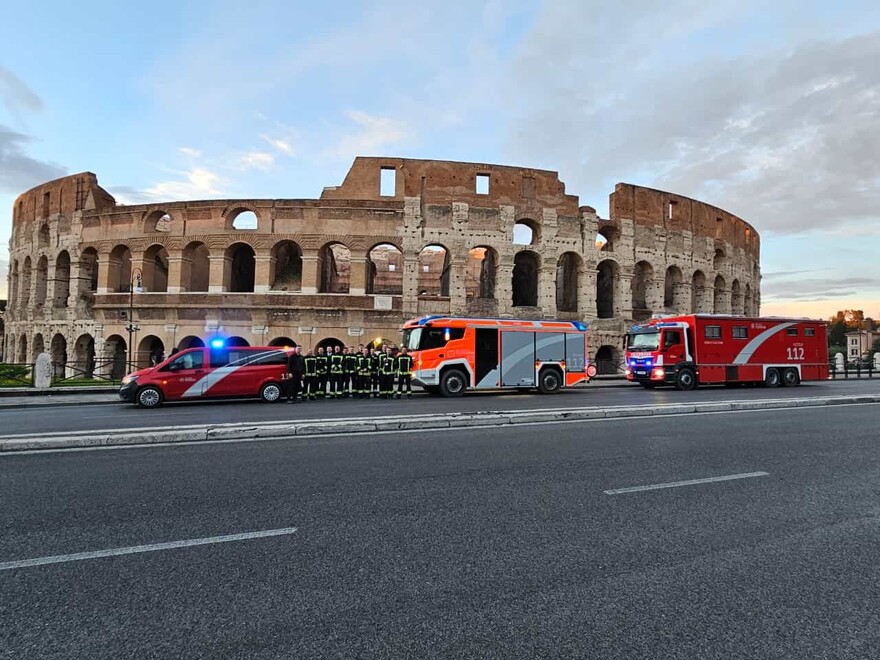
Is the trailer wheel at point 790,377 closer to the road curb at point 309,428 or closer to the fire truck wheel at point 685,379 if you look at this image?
the fire truck wheel at point 685,379

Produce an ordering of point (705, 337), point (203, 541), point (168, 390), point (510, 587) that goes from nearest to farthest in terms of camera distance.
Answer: point (510, 587), point (203, 541), point (168, 390), point (705, 337)

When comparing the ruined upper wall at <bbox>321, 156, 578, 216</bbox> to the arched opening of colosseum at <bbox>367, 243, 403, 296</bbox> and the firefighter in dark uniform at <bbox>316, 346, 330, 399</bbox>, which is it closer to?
the arched opening of colosseum at <bbox>367, 243, 403, 296</bbox>

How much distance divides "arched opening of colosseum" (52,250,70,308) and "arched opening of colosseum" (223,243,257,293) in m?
10.3

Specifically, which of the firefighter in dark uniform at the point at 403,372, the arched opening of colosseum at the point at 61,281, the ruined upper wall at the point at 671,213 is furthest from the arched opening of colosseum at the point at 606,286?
the arched opening of colosseum at the point at 61,281

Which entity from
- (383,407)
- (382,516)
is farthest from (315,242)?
(382,516)

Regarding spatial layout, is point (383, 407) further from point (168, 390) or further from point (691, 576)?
point (691, 576)

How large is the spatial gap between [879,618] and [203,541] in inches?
169

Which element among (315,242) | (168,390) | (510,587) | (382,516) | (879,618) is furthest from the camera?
(315,242)

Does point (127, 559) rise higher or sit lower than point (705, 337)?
lower

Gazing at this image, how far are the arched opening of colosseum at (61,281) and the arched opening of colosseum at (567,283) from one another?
2976 centimetres

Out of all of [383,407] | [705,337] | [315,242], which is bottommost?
[383,407]

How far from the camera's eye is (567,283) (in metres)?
31.3

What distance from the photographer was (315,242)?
2580 cm

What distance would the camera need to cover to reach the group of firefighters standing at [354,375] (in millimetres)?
16359
